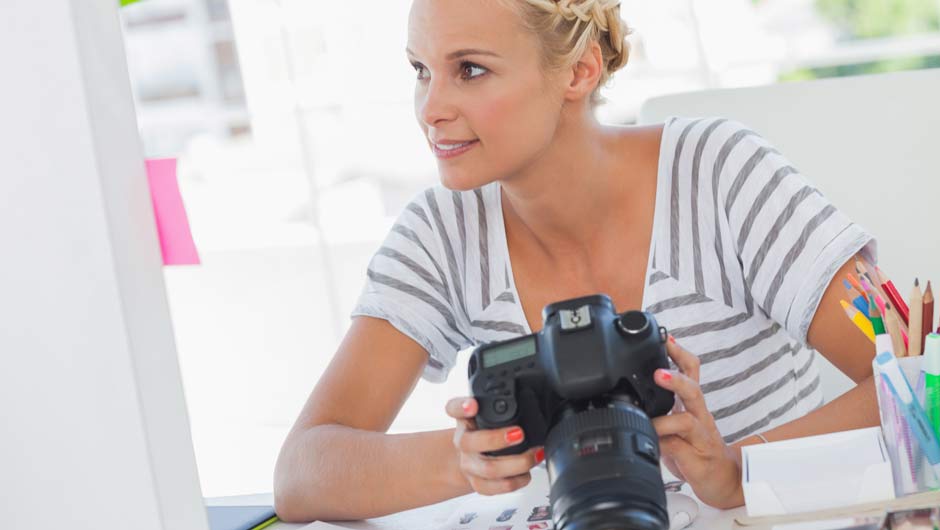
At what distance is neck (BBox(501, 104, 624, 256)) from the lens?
4.43ft

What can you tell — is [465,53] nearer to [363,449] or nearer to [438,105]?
[438,105]

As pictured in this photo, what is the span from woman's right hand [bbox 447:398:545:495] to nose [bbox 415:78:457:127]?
1.37 ft

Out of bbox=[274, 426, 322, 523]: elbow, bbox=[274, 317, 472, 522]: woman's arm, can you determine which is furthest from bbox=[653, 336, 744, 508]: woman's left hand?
bbox=[274, 426, 322, 523]: elbow

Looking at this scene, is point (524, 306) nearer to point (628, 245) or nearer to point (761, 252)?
point (628, 245)

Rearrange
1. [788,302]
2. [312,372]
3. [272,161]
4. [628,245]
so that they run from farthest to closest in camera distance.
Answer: [272,161] < [312,372] < [628,245] < [788,302]

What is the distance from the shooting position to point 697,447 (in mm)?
917

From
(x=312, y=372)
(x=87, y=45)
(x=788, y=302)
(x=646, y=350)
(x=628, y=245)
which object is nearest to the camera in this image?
Result: (x=87, y=45)

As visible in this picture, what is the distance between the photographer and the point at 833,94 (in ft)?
4.81

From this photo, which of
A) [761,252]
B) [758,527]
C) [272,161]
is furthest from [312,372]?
[272,161]

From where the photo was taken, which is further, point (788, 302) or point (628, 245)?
point (628, 245)

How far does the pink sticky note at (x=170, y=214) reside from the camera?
0.69 metres

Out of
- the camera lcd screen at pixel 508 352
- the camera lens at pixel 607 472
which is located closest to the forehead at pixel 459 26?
the camera lcd screen at pixel 508 352

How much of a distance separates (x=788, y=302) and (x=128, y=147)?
0.80 meters

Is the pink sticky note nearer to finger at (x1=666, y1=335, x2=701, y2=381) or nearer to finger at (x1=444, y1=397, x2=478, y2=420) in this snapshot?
finger at (x1=444, y1=397, x2=478, y2=420)
